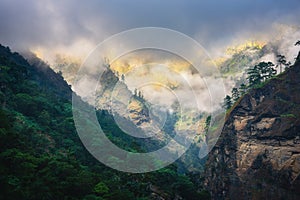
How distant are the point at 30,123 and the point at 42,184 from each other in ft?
44.1

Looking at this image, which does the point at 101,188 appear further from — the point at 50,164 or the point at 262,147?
the point at 262,147

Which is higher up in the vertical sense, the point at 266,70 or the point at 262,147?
the point at 266,70

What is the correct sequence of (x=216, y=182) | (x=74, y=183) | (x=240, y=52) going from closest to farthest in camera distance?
(x=74, y=183) → (x=216, y=182) → (x=240, y=52)

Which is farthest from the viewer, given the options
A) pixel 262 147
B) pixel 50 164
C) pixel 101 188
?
pixel 262 147

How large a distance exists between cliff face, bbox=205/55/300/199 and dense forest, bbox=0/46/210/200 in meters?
8.51

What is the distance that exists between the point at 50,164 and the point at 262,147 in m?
27.7

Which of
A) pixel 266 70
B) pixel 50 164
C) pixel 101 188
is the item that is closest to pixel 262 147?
pixel 266 70

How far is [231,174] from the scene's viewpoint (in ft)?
135

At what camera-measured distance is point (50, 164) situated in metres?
20.2

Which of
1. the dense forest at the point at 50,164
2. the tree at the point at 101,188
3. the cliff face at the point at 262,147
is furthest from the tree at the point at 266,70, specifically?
the tree at the point at 101,188

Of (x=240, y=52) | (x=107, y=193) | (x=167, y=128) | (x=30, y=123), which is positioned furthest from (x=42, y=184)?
(x=240, y=52)

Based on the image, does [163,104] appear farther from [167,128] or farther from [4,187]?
[4,187]

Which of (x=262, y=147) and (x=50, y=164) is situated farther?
(x=262, y=147)

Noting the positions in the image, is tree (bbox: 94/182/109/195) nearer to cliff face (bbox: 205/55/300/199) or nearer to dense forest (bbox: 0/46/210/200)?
dense forest (bbox: 0/46/210/200)
